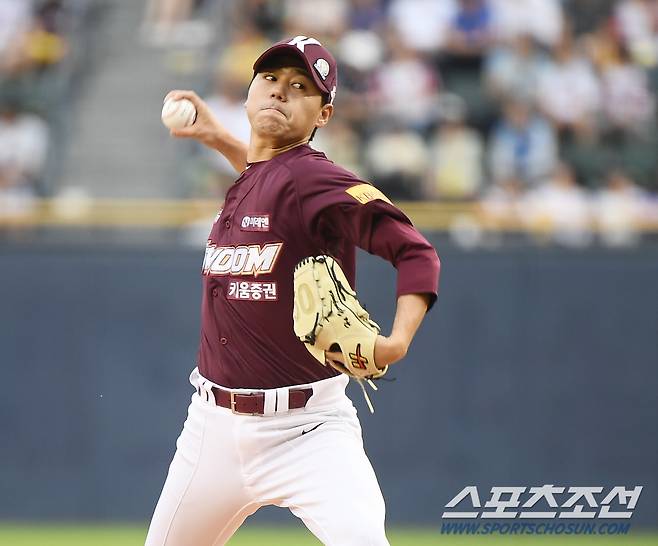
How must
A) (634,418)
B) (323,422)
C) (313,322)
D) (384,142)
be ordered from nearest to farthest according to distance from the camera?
(313,322), (323,422), (634,418), (384,142)

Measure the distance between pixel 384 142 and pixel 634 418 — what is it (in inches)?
137

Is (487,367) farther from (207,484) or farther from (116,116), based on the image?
(116,116)

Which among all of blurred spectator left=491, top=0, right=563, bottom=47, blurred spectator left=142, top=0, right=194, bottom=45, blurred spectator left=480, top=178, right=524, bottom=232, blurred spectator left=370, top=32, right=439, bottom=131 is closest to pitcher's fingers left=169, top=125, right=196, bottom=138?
blurred spectator left=480, top=178, right=524, bottom=232

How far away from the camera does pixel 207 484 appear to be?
4.06m

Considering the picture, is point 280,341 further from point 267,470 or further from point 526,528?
point 526,528

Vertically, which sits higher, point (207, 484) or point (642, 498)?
point (207, 484)

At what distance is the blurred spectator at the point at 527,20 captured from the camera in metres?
11.2

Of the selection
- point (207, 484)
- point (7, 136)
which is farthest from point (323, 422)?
point (7, 136)

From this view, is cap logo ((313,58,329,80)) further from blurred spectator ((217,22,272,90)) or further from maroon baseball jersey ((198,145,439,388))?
blurred spectator ((217,22,272,90))

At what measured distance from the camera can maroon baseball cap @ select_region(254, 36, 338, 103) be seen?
159 inches

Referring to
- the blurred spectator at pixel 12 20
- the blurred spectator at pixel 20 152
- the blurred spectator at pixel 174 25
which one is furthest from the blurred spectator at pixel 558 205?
the blurred spectator at pixel 12 20

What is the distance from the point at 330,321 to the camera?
3662 mm

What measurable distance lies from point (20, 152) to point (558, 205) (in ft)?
15.9

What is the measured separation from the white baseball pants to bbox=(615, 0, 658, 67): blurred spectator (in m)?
8.00
